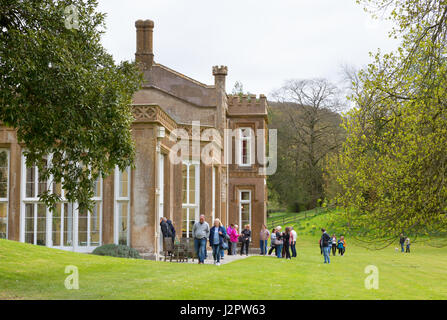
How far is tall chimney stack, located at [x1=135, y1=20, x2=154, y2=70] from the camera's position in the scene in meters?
32.5

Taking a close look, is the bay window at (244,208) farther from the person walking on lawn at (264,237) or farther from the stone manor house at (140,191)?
the person walking on lawn at (264,237)

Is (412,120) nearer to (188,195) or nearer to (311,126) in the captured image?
(188,195)

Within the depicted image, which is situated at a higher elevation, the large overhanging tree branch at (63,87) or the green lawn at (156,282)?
the large overhanging tree branch at (63,87)

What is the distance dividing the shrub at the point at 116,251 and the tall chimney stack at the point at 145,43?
15534 millimetres

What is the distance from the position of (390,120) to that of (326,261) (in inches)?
540

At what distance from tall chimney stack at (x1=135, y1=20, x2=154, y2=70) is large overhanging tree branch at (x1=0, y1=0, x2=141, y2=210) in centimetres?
→ 1921

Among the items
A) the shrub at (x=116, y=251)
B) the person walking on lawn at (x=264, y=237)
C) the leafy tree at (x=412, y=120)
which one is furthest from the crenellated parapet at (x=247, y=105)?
the leafy tree at (x=412, y=120)

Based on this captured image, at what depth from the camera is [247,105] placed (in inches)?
1492

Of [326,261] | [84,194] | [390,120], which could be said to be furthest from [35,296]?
[326,261]

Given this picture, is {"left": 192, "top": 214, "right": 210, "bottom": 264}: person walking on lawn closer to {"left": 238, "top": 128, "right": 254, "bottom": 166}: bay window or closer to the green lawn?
the green lawn

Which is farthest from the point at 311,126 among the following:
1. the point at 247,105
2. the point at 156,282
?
the point at 156,282

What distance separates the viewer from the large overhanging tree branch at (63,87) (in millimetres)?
10883

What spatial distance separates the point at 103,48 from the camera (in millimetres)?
13812
